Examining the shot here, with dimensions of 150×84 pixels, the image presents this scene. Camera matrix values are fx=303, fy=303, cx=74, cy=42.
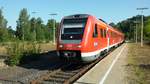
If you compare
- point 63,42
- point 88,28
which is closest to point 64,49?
point 63,42

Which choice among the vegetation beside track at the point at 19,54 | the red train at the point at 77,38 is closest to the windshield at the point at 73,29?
the red train at the point at 77,38

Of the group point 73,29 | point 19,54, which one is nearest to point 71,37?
point 73,29

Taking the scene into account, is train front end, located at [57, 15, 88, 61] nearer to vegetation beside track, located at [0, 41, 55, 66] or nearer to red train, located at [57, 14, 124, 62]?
red train, located at [57, 14, 124, 62]

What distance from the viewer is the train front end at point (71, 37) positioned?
52.4 feet

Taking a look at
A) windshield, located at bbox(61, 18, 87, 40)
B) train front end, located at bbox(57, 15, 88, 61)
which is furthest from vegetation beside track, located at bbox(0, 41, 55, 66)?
windshield, located at bbox(61, 18, 87, 40)

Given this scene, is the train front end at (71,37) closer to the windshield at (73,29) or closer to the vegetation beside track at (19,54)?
the windshield at (73,29)

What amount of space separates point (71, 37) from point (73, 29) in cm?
56

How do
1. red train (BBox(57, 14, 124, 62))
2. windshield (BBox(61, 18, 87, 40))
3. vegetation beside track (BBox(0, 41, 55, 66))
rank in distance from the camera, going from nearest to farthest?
red train (BBox(57, 14, 124, 62))
windshield (BBox(61, 18, 87, 40))
vegetation beside track (BBox(0, 41, 55, 66))

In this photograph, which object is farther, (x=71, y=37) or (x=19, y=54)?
(x=19, y=54)

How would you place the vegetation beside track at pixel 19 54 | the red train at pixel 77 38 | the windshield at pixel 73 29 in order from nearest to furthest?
the red train at pixel 77 38
the windshield at pixel 73 29
the vegetation beside track at pixel 19 54

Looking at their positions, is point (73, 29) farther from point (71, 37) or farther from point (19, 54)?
point (19, 54)

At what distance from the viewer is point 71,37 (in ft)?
53.3

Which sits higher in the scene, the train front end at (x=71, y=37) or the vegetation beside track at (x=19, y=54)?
the train front end at (x=71, y=37)

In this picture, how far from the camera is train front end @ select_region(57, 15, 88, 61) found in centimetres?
1596
